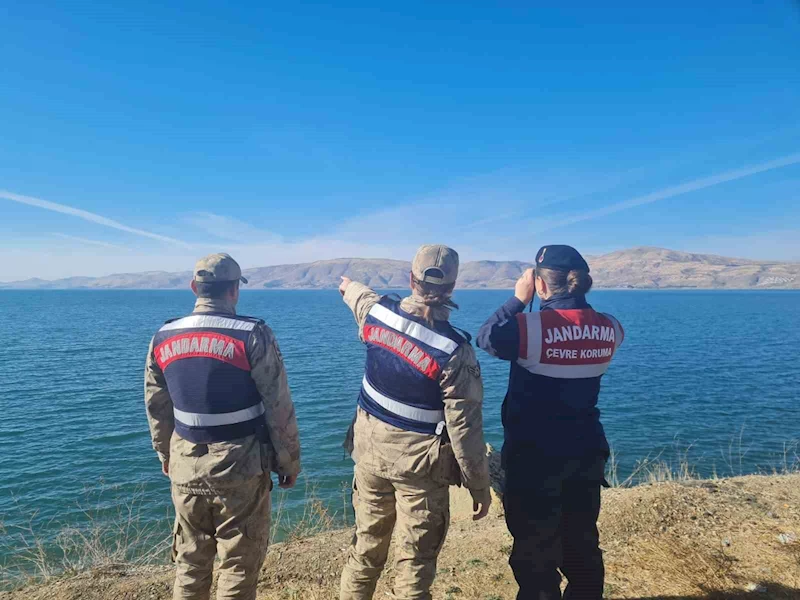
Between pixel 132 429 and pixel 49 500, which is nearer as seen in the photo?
pixel 49 500

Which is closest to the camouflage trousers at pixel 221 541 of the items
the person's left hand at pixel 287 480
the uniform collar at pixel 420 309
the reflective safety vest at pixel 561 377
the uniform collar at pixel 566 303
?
the person's left hand at pixel 287 480

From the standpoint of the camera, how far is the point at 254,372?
3.40 m

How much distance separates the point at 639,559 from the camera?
15.9 feet

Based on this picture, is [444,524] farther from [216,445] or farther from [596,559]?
[216,445]

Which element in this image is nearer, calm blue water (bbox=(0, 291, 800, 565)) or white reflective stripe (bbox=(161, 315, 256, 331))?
white reflective stripe (bbox=(161, 315, 256, 331))

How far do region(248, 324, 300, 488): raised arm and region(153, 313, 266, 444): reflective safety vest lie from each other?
0.22 feet

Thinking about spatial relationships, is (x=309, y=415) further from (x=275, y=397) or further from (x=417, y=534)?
(x=417, y=534)

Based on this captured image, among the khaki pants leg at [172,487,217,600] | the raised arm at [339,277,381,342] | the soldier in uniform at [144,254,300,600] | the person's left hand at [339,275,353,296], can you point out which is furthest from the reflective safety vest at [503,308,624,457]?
the khaki pants leg at [172,487,217,600]

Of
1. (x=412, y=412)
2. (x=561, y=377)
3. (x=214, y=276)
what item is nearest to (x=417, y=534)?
(x=412, y=412)

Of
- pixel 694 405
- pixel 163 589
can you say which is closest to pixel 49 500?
pixel 163 589

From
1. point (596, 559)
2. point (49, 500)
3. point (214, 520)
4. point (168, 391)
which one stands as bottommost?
point (49, 500)

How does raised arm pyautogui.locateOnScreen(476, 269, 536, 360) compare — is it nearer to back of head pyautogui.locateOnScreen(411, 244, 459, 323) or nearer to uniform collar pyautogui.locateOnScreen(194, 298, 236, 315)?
back of head pyautogui.locateOnScreen(411, 244, 459, 323)

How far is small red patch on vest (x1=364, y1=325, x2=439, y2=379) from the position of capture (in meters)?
3.28

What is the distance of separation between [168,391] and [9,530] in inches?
472
